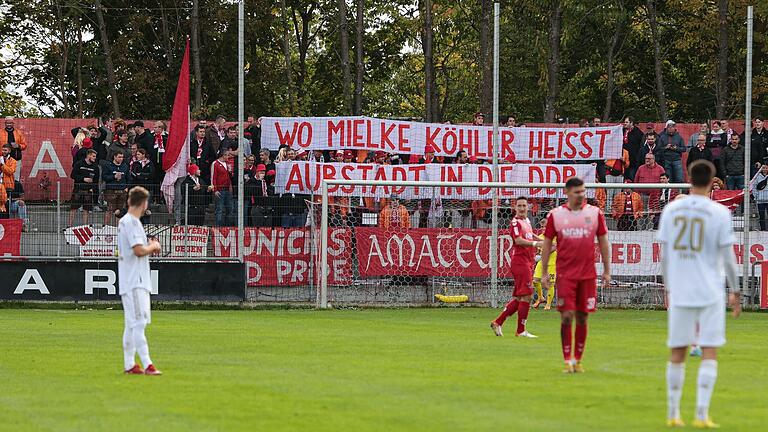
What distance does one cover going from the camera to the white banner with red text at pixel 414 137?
30.7m

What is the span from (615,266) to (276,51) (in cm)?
2901

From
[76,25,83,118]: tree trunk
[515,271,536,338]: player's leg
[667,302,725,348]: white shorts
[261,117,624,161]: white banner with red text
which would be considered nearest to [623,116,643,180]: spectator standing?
[261,117,624,161]: white banner with red text

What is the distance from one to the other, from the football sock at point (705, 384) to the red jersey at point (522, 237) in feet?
31.0

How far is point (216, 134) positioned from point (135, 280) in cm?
1597

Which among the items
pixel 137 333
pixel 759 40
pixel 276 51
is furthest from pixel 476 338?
pixel 276 51

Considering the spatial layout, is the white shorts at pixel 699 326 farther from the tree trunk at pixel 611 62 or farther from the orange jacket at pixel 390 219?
the tree trunk at pixel 611 62

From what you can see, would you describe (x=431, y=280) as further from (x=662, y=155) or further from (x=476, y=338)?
(x=476, y=338)

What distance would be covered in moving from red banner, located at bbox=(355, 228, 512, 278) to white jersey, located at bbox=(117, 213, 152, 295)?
546 inches

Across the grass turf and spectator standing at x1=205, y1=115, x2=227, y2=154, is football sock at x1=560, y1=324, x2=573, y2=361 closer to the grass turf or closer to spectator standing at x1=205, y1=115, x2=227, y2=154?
the grass turf

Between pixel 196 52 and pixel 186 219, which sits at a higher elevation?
pixel 196 52

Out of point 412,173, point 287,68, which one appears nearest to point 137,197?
point 412,173

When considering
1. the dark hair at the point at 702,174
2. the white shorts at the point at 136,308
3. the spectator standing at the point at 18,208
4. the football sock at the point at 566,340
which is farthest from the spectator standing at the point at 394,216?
the dark hair at the point at 702,174

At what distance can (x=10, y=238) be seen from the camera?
90.3ft

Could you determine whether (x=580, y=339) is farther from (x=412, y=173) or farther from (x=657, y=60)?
(x=657, y=60)
